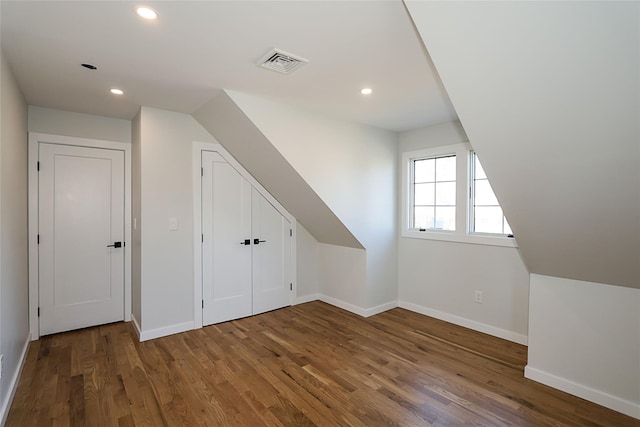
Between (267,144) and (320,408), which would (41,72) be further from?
(320,408)

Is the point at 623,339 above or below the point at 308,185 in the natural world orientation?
below

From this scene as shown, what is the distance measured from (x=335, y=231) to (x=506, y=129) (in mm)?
2489

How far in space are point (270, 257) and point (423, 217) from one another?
→ 2042mm

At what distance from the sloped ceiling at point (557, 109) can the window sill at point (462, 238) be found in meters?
1.06

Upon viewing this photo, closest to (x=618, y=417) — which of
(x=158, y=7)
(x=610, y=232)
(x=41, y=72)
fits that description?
(x=610, y=232)

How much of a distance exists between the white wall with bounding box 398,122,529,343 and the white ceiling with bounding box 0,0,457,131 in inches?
58.9

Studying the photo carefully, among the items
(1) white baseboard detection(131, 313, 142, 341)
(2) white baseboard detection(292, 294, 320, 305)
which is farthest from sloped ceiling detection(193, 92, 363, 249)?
(1) white baseboard detection(131, 313, 142, 341)

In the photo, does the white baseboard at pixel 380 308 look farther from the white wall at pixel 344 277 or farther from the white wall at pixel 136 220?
the white wall at pixel 136 220

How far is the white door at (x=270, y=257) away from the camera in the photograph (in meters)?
4.12

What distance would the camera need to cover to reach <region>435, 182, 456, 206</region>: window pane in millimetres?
3803

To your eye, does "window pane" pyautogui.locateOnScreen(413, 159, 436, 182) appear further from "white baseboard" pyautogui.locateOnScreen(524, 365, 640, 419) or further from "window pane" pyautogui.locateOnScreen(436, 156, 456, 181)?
"white baseboard" pyautogui.locateOnScreen(524, 365, 640, 419)

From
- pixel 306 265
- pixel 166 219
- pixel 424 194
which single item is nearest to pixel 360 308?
pixel 306 265

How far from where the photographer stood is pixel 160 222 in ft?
11.1

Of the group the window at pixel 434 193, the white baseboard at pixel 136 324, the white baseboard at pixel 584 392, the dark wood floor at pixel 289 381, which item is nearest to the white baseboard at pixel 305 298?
the dark wood floor at pixel 289 381
